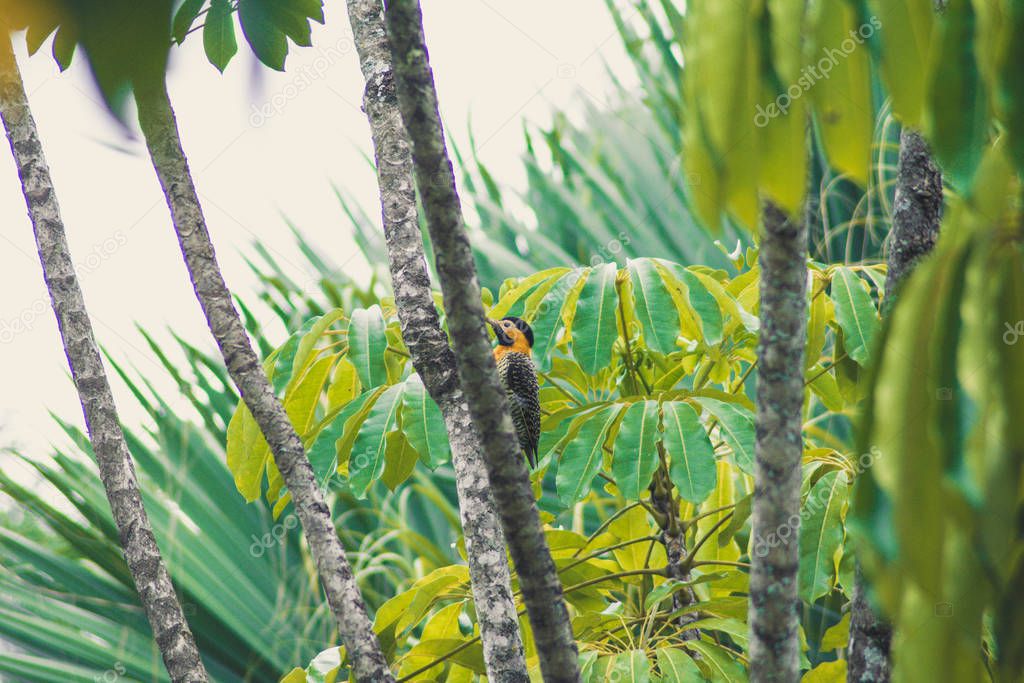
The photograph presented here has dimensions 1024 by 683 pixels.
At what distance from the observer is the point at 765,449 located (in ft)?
2.11

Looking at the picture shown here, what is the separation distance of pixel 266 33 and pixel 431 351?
42cm

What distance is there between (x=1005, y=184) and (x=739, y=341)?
46.4 inches

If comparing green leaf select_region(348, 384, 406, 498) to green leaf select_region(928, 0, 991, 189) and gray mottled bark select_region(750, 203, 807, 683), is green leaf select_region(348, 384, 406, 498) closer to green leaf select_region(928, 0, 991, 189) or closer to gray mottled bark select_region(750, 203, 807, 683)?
gray mottled bark select_region(750, 203, 807, 683)

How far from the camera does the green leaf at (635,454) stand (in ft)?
4.13

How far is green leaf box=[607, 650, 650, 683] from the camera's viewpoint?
1.20 m

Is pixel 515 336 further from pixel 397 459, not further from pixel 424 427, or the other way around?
pixel 424 427

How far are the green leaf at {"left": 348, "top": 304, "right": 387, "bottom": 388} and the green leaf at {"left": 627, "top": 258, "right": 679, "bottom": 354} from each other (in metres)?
0.39

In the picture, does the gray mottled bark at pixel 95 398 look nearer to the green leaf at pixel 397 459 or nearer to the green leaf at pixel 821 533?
the green leaf at pixel 397 459

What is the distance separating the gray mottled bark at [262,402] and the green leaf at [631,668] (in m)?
0.37

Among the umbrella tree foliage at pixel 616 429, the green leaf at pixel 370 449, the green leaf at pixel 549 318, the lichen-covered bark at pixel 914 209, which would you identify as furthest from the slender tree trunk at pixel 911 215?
the green leaf at pixel 370 449

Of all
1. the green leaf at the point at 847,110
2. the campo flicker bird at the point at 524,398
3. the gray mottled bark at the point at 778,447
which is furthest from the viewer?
the campo flicker bird at the point at 524,398

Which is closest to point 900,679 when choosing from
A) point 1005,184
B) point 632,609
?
point 1005,184

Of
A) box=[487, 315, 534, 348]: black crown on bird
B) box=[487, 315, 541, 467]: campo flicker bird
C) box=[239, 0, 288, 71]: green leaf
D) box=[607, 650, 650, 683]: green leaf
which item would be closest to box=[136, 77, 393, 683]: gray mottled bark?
box=[239, 0, 288, 71]: green leaf

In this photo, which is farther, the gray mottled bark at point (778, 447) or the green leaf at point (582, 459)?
the green leaf at point (582, 459)
